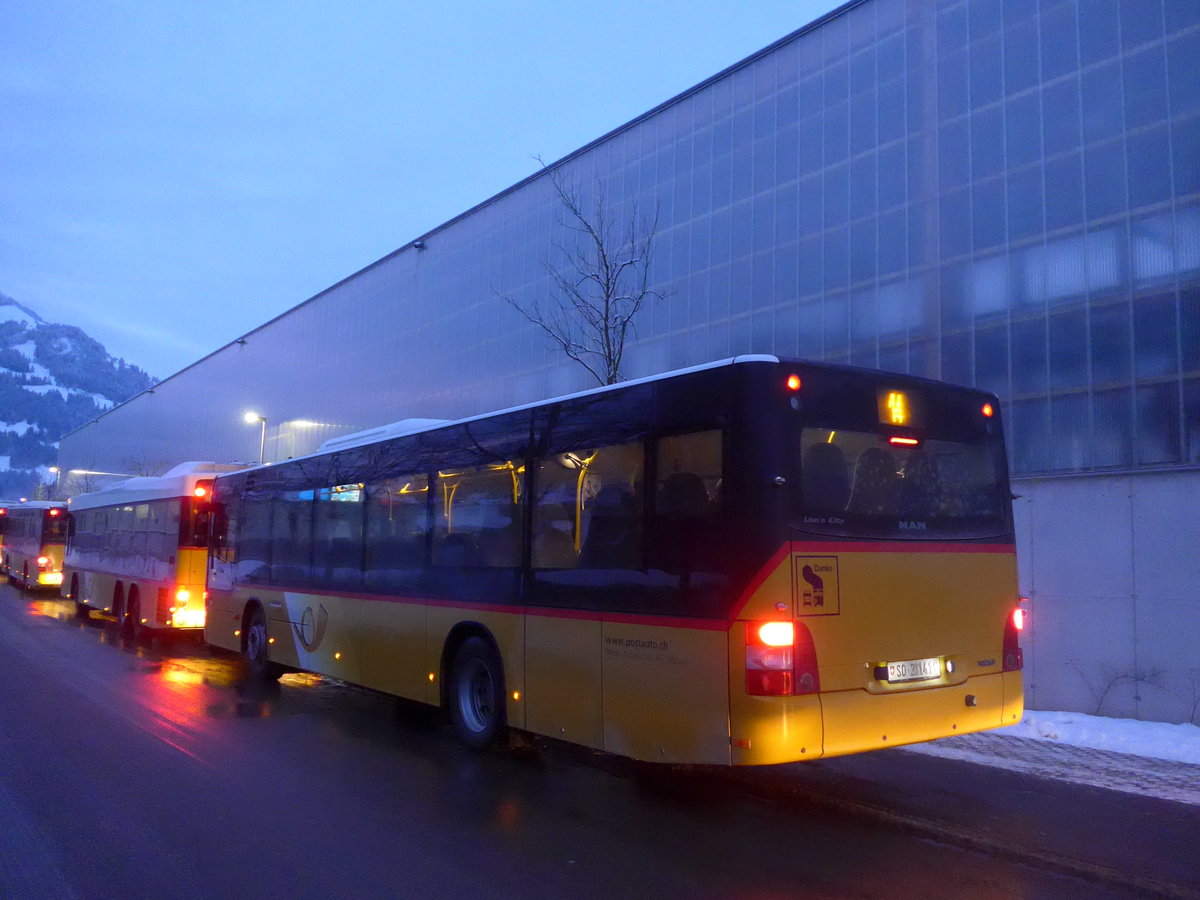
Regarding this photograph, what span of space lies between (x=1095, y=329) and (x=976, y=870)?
8339 mm

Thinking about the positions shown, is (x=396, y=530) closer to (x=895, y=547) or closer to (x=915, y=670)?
(x=895, y=547)

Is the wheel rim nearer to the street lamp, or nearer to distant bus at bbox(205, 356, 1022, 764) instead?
distant bus at bbox(205, 356, 1022, 764)

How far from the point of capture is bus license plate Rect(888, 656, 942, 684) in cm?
641

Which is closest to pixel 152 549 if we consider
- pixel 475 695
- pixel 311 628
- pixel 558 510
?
pixel 311 628

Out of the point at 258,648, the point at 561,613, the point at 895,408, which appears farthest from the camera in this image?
the point at 258,648

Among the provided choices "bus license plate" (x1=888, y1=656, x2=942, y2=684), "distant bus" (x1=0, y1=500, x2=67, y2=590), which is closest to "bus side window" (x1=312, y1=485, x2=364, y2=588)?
"bus license plate" (x1=888, y1=656, x2=942, y2=684)

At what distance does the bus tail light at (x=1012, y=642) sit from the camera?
7.20 metres

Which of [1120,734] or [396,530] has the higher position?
[396,530]

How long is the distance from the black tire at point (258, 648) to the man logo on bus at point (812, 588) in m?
9.10

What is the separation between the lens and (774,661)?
584cm

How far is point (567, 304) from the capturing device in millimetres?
21469

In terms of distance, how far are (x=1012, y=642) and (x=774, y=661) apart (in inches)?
101

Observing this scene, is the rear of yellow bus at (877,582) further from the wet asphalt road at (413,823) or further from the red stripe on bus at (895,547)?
the wet asphalt road at (413,823)

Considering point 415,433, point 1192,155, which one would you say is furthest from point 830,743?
point 1192,155
